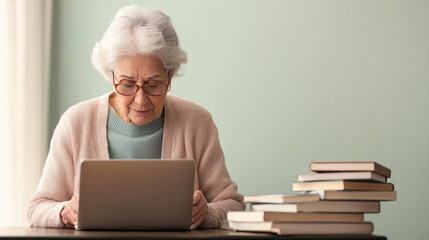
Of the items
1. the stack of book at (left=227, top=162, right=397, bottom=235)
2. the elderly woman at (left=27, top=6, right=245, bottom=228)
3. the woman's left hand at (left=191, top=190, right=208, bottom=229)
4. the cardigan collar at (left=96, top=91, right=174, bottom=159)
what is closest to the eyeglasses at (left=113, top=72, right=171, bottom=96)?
the elderly woman at (left=27, top=6, right=245, bottom=228)

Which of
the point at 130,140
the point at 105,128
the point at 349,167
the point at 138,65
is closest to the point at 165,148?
the point at 130,140

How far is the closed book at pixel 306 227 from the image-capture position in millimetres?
1420

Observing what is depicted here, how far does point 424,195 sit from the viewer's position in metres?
2.81

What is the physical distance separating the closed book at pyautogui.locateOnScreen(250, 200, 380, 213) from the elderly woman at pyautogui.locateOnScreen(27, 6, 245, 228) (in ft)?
1.69

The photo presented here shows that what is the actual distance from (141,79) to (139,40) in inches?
5.3

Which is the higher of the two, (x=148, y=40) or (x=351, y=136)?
(x=148, y=40)

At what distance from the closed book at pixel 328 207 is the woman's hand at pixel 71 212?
63cm

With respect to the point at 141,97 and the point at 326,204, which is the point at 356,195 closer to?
the point at 326,204

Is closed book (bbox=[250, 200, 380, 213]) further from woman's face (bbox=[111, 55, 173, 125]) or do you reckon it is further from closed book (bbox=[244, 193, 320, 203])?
woman's face (bbox=[111, 55, 173, 125])

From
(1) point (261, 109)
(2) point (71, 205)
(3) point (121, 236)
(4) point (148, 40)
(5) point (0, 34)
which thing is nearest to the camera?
(3) point (121, 236)

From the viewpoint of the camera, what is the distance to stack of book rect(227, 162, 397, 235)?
1.44m

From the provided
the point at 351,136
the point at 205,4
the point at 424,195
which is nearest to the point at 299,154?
the point at 351,136

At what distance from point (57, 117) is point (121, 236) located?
70.6 inches

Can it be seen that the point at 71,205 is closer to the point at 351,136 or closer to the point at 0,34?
the point at 0,34
